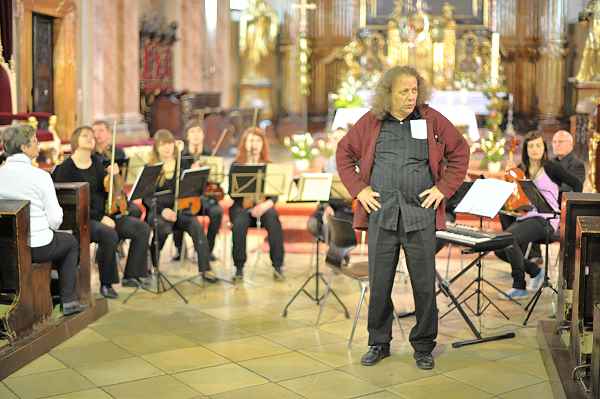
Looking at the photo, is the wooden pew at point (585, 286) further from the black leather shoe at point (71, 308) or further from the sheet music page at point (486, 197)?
the black leather shoe at point (71, 308)

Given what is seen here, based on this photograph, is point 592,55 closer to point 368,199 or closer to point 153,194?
point 153,194

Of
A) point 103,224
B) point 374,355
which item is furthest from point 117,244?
point 374,355

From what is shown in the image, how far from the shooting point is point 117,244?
23.6ft

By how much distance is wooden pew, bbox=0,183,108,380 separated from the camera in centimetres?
540

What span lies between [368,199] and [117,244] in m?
2.58

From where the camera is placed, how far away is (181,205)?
25.5 feet

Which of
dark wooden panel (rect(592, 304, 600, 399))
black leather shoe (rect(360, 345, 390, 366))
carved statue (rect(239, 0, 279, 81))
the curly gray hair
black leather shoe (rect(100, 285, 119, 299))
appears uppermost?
carved statue (rect(239, 0, 279, 81))

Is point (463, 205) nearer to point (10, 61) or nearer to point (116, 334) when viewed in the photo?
point (116, 334)

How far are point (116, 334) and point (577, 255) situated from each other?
2.82m

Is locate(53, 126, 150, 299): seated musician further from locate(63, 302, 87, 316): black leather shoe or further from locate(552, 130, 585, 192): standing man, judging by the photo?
locate(552, 130, 585, 192): standing man

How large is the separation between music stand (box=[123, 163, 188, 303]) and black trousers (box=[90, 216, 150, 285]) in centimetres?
12

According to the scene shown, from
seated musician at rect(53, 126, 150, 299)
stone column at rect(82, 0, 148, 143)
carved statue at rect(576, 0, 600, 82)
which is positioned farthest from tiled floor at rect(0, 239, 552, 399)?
carved statue at rect(576, 0, 600, 82)

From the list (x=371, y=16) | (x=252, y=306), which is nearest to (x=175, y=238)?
(x=252, y=306)

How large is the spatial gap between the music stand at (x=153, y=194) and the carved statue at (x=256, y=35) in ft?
35.8
